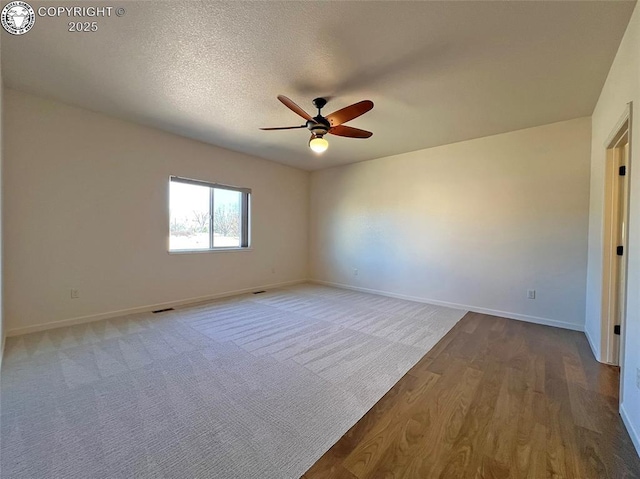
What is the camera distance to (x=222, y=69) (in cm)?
232

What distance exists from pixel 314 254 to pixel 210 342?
144 inches

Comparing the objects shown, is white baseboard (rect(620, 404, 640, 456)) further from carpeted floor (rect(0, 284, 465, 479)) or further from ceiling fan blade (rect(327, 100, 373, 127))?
ceiling fan blade (rect(327, 100, 373, 127))

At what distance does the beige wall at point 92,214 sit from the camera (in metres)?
2.85

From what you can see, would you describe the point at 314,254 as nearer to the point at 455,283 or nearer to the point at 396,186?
the point at 396,186

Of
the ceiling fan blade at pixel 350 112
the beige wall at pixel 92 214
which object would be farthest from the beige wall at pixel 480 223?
the beige wall at pixel 92 214

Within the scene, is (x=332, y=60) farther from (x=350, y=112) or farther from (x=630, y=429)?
(x=630, y=429)

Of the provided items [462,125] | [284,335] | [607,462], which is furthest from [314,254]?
[607,462]

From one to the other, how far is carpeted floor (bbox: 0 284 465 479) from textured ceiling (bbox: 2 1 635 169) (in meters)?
2.65

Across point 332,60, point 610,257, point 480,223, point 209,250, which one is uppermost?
point 332,60

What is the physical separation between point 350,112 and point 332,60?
17.2 inches

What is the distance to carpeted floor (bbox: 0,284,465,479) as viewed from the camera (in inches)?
53.2

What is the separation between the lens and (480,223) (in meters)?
3.91

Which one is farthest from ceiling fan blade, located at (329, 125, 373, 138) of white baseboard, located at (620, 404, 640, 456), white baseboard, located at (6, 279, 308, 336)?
white baseboard, located at (6, 279, 308, 336)

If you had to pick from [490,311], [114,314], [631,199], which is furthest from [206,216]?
[631,199]
